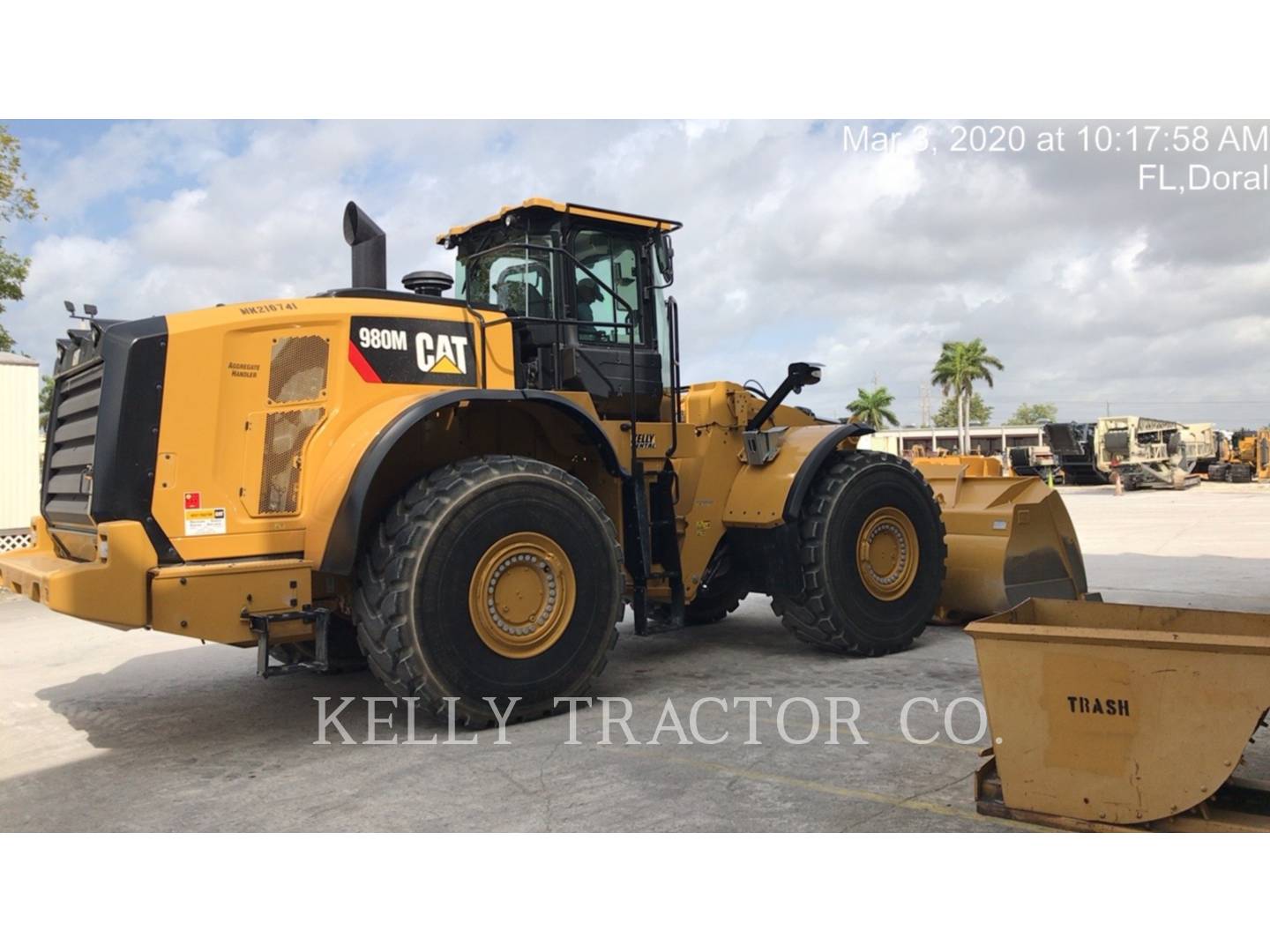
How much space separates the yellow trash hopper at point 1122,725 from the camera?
3506mm

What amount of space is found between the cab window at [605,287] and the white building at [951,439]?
46836 mm

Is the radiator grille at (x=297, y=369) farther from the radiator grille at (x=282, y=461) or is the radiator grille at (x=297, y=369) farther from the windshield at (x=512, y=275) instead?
the windshield at (x=512, y=275)

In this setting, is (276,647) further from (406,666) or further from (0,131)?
(0,131)

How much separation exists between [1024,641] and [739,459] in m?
3.90

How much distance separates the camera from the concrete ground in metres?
4.19

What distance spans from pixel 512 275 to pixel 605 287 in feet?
2.07

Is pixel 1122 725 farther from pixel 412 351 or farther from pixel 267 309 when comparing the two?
pixel 267 309

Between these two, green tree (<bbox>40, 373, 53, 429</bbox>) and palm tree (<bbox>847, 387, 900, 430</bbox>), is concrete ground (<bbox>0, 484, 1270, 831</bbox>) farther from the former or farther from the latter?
palm tree (<bbox>847, 387, 900, 430</bbox>)

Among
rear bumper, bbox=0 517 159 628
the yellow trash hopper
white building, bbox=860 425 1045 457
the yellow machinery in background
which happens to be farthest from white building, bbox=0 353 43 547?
white building, bbox=860 425 1045 457

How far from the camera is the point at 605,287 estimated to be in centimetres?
679

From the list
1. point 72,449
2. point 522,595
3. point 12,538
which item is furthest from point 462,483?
point 12,538

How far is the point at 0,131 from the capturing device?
760 inches

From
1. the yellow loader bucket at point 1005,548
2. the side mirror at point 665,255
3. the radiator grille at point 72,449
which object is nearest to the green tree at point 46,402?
the radiator grille at point 72,449

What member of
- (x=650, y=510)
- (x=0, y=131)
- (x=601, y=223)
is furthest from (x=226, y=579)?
(x=0, y=131)
